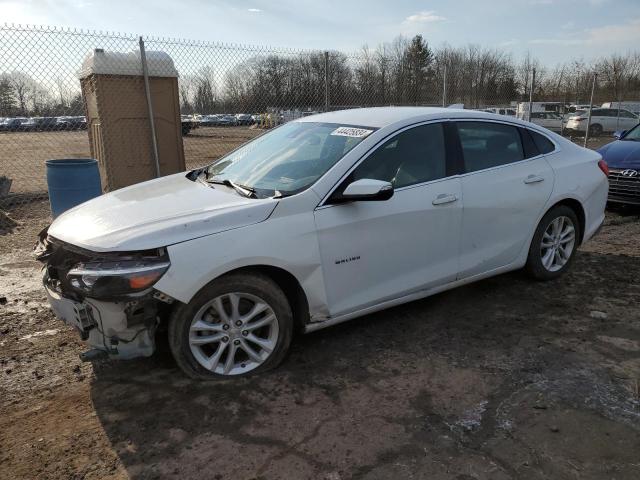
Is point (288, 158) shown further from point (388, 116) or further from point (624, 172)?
point (624, 172)

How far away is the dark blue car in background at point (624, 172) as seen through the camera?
7691 mm

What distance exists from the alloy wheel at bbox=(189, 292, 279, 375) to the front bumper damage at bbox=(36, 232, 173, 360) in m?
0.24

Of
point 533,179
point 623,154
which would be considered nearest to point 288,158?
point 533,179

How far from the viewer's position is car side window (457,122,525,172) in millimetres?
4098

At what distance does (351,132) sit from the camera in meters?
3.80

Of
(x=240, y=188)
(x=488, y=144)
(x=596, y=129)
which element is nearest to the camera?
(x=240, y=188)

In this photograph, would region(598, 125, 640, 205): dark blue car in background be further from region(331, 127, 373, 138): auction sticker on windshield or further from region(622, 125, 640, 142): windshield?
region(331, 127, 373, 138): auction sticker on windshield

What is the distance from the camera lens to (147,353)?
2969 millimetres

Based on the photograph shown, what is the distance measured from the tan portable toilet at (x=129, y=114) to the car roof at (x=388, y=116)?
3.85 m

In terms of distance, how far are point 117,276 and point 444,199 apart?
2290 mm

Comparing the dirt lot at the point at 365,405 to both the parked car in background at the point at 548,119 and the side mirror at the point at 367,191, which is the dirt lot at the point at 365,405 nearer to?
the side mirror at the point at 367,191

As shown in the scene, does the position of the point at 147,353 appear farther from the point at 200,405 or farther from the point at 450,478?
the point at 450,478

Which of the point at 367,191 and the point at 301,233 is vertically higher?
the point at 367,191

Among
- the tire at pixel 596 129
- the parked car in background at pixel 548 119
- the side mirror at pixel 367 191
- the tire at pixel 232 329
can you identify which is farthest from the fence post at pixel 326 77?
the tire at pixel 596 129
